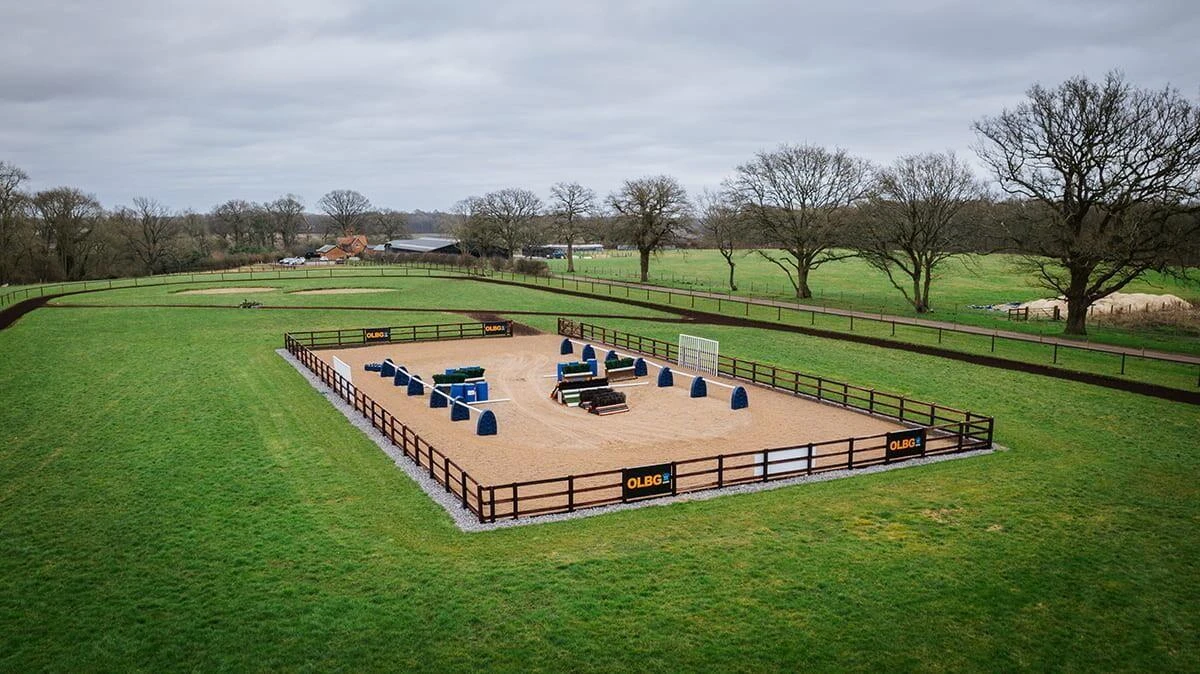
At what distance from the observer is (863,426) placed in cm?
2431

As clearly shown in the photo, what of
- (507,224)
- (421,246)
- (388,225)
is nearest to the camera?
(507,224)

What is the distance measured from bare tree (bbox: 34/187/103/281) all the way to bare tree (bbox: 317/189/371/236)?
70.2m

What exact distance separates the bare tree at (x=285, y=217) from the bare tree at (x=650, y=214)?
109663mm

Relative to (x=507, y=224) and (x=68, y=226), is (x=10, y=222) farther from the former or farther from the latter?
(x=507, y=224)

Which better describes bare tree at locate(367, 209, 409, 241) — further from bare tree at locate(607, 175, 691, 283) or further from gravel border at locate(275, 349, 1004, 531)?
gravel border at locate(275, 349, 1004, 531)

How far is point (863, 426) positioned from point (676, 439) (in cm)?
668

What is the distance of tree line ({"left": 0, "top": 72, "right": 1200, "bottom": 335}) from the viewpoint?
135 feet

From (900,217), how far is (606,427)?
44.6 metres

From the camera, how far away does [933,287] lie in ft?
248

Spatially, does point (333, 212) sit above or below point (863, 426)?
above

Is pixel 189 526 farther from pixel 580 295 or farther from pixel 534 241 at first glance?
pixel 534 241

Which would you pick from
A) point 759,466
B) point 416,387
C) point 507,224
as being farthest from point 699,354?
point 507,224

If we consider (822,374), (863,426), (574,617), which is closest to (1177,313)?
(822,374)

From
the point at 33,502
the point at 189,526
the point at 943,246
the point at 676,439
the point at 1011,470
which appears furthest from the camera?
the point at 943,246
